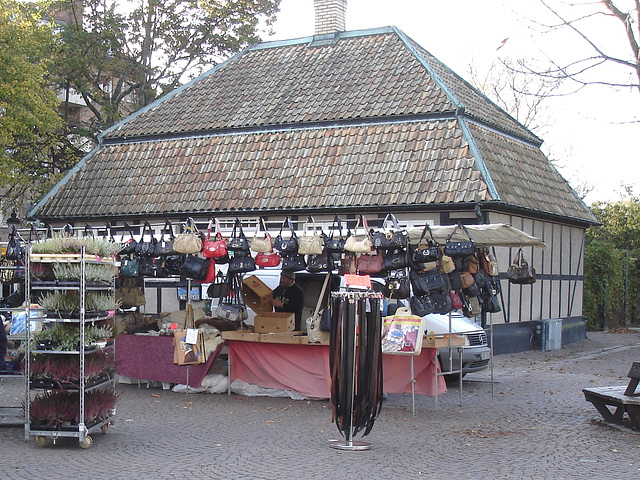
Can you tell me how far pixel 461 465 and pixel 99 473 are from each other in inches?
136

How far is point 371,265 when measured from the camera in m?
11.9

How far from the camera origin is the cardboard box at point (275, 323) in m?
13.4

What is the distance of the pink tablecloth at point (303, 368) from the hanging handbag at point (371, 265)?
52.3 inches

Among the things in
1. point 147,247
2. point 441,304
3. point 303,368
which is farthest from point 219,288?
point 441,304

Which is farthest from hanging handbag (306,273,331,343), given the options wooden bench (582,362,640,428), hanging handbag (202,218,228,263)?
wooden bench (582,362,640,428)

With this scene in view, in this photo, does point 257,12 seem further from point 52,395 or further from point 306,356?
point 52,395

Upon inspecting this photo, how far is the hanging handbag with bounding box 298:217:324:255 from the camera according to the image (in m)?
12.2

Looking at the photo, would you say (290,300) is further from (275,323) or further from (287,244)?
(287,244)

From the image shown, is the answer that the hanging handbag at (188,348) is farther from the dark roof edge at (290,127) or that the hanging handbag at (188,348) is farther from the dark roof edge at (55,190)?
the dark roof edge at (55,190)

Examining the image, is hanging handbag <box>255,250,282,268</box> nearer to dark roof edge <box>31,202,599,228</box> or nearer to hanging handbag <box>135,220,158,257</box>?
hanging handbag <box>135,220,158,257</box>

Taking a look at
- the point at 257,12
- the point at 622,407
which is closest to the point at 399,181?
the point at 622,407

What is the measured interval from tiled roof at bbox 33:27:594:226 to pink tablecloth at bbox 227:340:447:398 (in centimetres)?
665

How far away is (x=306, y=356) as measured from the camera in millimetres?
12992

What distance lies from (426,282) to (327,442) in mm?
2825
